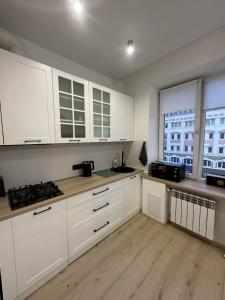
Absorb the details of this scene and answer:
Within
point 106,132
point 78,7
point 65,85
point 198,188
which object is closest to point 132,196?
point 198,188

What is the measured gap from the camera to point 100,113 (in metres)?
2.12

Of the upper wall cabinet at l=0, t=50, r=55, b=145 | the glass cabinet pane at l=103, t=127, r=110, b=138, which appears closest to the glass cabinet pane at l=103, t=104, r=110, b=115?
the glass cabinet pane at l=103, t=127, r=110, b=138

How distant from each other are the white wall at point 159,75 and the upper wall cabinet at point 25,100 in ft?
5.24

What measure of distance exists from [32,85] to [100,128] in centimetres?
103

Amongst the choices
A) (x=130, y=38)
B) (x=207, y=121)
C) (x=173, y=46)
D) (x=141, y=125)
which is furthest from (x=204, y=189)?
(x=130, y=38)

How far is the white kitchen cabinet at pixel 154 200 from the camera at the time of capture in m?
2.21

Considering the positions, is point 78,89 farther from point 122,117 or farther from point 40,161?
point 40,161

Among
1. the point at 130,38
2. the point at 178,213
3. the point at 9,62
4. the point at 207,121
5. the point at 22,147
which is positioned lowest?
the point at 178,213

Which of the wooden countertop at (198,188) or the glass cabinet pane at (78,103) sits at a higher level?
the glass cabinet pane at (78,103)

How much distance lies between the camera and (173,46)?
180cm

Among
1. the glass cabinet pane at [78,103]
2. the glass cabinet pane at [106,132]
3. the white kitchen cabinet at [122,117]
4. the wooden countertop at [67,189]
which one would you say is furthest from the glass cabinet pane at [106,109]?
the wooden countertop at [67,189]

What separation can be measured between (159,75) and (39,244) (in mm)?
2693

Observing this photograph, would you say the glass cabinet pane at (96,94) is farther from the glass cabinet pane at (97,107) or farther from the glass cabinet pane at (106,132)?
the glass cabinet pane at (106,132)

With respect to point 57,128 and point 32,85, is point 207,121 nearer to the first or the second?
point 57,128
